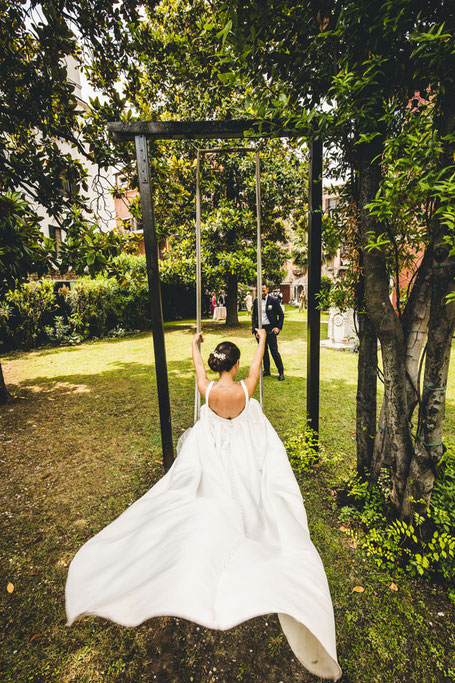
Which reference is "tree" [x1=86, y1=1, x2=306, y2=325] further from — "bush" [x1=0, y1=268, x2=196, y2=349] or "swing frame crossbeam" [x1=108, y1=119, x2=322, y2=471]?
"swing frame crossbeam" [x1=108, y1=119, x2=322, y2=471]

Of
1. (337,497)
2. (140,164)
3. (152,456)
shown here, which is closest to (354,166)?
(140,164)

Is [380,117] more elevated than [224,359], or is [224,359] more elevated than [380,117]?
[380,117]

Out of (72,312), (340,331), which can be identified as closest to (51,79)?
A: (340,331)

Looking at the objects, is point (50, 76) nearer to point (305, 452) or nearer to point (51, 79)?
point (51, 79)

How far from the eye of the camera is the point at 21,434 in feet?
16.1

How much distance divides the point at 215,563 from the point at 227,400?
1229 mm

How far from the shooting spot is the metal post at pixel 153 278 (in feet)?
9.89

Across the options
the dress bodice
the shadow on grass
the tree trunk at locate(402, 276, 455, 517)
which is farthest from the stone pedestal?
the dress bodice

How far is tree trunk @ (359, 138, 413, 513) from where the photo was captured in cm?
229

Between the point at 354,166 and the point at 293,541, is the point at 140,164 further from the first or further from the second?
the point at 293,541

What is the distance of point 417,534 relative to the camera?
7.41ft

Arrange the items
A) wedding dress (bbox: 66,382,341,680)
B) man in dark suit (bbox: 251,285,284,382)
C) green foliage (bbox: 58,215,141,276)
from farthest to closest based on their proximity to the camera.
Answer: man in dark suit (bbox: 251,285,284,382) < green foliage (bbox: 58,215,141,276) < wedding dress (bbox: 66,382,341,680)

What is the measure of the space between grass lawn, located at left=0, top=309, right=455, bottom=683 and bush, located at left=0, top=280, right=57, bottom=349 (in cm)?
583

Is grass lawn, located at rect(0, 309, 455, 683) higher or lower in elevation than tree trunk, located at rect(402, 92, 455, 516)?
lower
